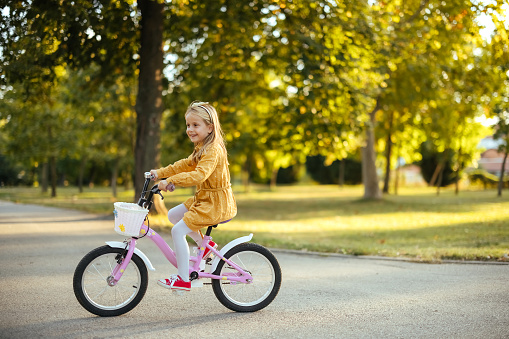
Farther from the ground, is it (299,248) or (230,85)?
(230,85)

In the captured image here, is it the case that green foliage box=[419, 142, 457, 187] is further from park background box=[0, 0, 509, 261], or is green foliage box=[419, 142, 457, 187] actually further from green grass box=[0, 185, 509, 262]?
green grass box=[0, 185, 509, 262]

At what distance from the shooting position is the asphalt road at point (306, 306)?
4156 millimetres

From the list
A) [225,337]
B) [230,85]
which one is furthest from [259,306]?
[230,85]

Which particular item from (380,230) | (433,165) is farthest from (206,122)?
(433,165)

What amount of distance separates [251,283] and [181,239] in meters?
0.82

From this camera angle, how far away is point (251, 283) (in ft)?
16.0

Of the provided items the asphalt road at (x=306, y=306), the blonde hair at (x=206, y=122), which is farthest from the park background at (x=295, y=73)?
the blonde hair at (x=206, y=122)

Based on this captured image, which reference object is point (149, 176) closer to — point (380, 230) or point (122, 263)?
point (122, 263)

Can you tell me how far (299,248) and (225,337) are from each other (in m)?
5.34

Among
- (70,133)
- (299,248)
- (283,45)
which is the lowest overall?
(299,248)

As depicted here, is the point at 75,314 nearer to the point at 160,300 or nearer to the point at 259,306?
the point at 160,300

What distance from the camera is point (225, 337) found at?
402 centimetres

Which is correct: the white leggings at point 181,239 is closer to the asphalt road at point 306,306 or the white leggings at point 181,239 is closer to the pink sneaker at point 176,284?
the pink sneaker at point 176,284

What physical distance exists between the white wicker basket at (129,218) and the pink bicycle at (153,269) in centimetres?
10
